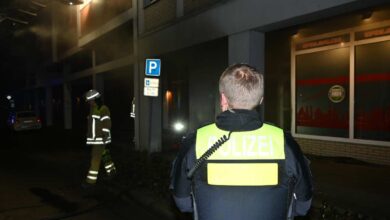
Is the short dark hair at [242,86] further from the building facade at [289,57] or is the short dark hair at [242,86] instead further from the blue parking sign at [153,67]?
the blue parking sign at [153,67]

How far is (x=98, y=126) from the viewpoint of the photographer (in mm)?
8000

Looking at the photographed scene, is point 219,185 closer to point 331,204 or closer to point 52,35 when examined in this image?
point 331,204

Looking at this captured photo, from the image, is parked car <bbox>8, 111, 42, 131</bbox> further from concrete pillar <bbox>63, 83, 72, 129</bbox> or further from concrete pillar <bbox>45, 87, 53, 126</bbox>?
concrete pillar <bbox>45, 87, 53, 126</bbox>

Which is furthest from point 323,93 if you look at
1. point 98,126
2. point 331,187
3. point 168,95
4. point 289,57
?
point 168,95

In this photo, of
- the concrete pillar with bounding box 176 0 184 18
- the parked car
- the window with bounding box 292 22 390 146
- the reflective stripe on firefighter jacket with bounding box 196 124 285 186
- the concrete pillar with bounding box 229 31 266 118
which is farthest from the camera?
the parked car

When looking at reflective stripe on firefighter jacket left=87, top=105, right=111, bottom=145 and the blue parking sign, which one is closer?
reflective stripe on firefighter jacket left=87, top=105, right=111, bottom=145

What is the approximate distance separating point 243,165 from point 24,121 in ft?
85.1

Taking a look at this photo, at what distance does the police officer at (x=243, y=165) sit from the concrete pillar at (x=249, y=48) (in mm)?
5633

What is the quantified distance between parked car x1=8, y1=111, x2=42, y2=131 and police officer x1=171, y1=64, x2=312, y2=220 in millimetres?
25575

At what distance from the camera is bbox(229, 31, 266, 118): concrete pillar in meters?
7.74

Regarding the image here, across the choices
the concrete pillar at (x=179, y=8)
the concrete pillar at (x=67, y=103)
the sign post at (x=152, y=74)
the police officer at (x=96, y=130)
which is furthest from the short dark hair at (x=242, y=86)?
the concrete pillar at (x=67, y=103)

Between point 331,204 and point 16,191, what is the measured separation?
6.07 m

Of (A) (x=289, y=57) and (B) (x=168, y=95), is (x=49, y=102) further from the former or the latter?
(A) (x=289, y=57)

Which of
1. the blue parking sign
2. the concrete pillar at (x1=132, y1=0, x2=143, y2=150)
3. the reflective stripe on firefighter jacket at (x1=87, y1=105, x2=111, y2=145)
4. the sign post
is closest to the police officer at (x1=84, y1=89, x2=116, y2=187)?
the reflective stripe on firefighter jacket at (x1=87, y1=105, x2=111, y2=145)
